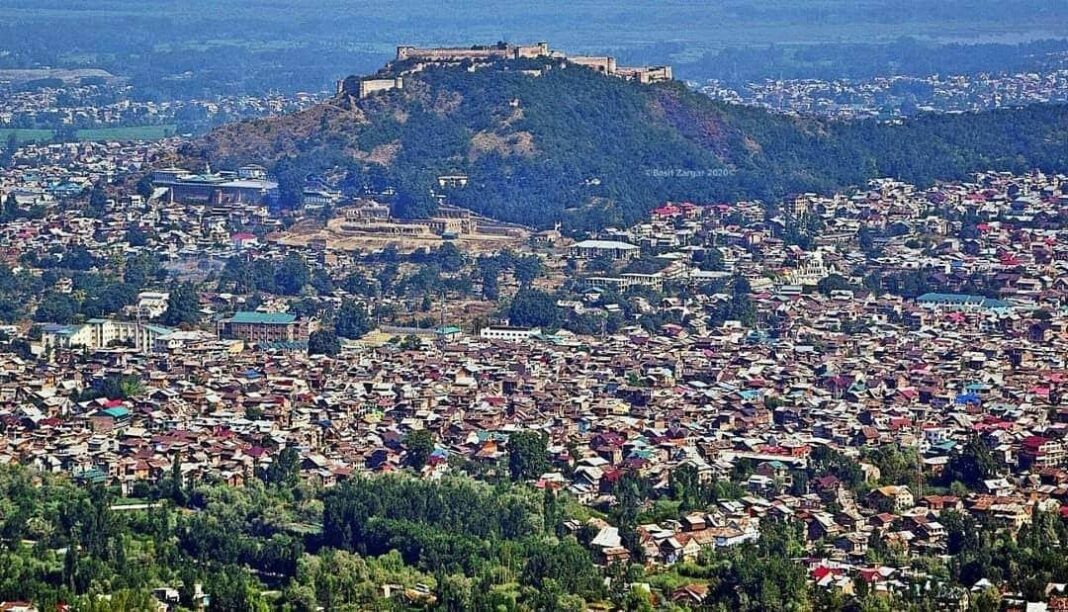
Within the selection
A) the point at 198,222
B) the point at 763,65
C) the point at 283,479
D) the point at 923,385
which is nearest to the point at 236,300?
the point at 198,222

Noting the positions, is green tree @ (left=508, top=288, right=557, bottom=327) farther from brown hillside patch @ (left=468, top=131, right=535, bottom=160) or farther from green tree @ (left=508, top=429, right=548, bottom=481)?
brown hillside patch @ (left=468, top=131, right=535, bottom=160)

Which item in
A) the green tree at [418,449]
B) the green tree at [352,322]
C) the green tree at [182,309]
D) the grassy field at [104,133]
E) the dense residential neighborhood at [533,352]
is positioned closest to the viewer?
the dense residential neighborhood at [533,352]

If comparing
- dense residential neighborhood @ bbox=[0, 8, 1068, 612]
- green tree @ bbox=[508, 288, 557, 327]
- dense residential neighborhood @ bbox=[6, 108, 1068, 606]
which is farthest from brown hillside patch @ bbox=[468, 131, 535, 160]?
green tree @ bbox=[508, 288, 557, 327]

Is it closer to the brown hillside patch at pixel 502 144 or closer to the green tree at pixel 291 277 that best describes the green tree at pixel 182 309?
the green tree at pixel 291 277

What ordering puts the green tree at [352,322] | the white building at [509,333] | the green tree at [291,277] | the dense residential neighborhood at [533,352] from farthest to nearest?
the green tree at [291,277] → the green tree at [352,322] → the white building at [509,333] → the dense residential neighborhood at [533,352]

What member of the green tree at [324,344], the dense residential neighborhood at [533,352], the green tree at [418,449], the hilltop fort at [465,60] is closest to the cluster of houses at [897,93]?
the dense residential neighborhood at [533,352]

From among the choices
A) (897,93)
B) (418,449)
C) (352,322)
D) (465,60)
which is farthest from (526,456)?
(897,93)

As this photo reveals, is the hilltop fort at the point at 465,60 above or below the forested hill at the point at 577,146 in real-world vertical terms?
above
